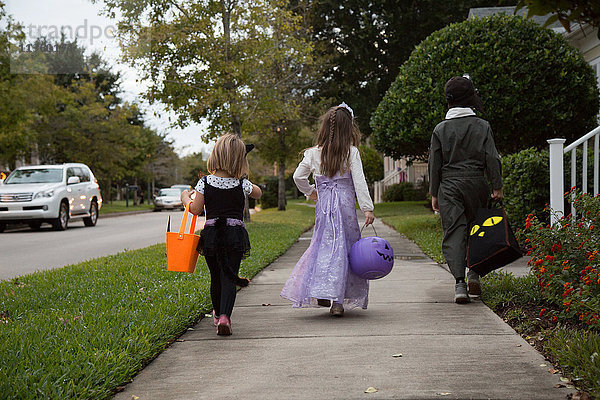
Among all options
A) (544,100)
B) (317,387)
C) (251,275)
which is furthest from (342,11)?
(317,387)

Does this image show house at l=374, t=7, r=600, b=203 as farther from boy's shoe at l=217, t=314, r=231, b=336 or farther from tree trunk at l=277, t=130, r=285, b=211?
tree trunk at l=277, t=130, r=285, b=211

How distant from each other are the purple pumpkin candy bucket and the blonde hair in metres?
1.18

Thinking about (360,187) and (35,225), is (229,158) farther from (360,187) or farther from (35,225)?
(35,225)

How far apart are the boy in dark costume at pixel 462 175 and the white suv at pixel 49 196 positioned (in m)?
13.9

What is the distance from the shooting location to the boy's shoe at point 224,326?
16.2 feet

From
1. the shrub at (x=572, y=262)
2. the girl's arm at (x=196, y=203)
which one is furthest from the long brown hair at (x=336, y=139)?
the shrub at (x=572, y=262)

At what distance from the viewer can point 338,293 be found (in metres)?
5.50

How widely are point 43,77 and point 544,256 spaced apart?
2675cm

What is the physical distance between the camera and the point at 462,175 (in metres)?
6.07

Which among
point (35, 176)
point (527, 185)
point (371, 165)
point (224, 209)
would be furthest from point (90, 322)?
point (371, 165)

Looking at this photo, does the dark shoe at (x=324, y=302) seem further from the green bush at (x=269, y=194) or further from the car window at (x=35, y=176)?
the green bush at (x=269, y=194)

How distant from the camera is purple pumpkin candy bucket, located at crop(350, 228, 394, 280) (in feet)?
17.6

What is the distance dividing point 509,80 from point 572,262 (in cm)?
782

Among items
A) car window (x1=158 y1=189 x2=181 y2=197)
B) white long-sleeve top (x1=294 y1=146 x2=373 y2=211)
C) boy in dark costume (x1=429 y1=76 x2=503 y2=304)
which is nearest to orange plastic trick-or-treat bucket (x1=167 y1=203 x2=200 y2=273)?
white long-sleeve top (x1=294 y1=146 x2=373 y2=211)
